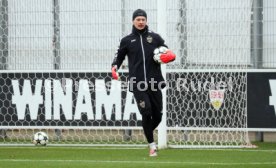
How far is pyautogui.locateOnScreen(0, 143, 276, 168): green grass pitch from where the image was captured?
8781mm

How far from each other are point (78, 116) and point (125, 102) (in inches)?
31.3

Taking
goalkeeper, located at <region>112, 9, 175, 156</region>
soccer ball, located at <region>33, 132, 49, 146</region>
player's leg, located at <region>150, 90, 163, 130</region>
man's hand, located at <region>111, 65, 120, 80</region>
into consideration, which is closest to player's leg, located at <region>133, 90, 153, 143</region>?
goalkeeper, located at <region>112, 9, 175, 156</region>

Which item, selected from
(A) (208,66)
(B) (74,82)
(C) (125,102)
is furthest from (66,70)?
(A) (208,66)

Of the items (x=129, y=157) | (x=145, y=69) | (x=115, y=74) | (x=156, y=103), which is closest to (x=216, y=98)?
(x=156, y=103)

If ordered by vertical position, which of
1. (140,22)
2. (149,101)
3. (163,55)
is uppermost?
(140,22)

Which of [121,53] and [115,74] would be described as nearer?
[115,74]

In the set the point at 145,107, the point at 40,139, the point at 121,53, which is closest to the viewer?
the point at 145,107

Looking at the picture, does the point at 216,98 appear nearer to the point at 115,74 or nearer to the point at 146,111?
the point at 146,111

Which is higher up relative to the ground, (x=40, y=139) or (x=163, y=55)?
(x=163, y=55)

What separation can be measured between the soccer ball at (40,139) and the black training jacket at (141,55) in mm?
2488

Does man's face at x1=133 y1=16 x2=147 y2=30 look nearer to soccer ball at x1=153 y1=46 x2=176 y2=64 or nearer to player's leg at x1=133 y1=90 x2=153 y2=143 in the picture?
soccer ball at x1=153 y1=46 x2=176 y2=64

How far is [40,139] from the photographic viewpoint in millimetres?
11836

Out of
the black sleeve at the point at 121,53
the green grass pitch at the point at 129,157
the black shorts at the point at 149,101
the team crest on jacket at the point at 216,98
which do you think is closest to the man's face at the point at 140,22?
the black sleeve at the point at 121,53

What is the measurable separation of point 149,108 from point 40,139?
279 cm
